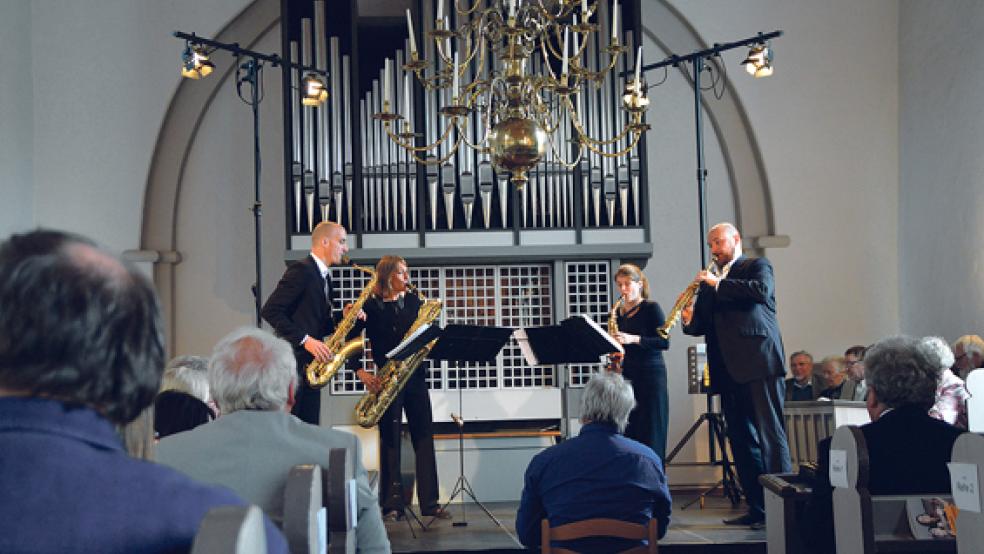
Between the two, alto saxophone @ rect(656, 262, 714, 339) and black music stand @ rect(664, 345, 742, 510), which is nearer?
alto saxophone @ rect(656, 262, 714, 339)

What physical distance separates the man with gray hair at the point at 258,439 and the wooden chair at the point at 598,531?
132 cm

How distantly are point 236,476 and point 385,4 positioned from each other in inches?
306

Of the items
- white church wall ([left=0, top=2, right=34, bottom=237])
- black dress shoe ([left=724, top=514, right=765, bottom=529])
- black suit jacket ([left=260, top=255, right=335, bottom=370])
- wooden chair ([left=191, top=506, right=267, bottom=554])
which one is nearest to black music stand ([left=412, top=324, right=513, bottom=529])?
black suit jacket ([left=260, top=255, right=335, bottom=370])

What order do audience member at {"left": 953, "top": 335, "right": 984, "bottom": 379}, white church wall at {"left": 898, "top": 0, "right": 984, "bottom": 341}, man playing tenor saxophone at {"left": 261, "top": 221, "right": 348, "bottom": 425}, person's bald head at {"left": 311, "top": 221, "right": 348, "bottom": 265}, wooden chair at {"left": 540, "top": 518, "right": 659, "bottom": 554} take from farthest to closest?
white church wall at {"left": 898, "top": 0, "right": 984, "bottom": 341}
audience member at {"left": 953, "top": 335, "right": 984, "bottom": 379}
person's bald head at {"left": 311, "top": 221, "right": 348, "bottom": 265}
man playing tenor saxophone at {"left": 261, "top": 221, "right": 348, "bottom": 425}
wooden chair at {"left": 540, "top": 518, "right": 659, "bottom": 554}

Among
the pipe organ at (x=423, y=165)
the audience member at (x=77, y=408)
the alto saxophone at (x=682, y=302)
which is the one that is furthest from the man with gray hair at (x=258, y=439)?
the pipe organ at (x=423, y=165)

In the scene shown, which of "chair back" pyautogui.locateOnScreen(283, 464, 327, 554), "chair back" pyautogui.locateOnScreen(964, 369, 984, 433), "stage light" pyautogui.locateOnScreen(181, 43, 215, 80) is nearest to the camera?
"chair back" pyautogui.locateOnScreen(283, 464, 327, 554)

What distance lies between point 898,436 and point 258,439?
6.33 feet

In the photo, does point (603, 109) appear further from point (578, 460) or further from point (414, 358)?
point (578, 460)

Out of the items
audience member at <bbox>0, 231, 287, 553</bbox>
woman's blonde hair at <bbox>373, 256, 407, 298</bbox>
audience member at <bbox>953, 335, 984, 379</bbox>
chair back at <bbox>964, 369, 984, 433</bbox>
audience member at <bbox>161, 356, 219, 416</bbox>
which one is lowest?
chair back at <bbox>964, 369, 984, 433</bbox>

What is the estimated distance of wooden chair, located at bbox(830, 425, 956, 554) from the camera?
3.11 metres

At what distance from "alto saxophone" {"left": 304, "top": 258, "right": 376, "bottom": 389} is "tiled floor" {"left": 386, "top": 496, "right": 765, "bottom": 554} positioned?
3.41 ft

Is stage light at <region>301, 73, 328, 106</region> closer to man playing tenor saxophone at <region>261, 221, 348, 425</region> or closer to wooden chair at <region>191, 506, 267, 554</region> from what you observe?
man playing tenor saxophone at <region>261, 221, 348, 425</region>

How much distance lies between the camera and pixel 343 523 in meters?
2.32

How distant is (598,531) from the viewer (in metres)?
4.11
